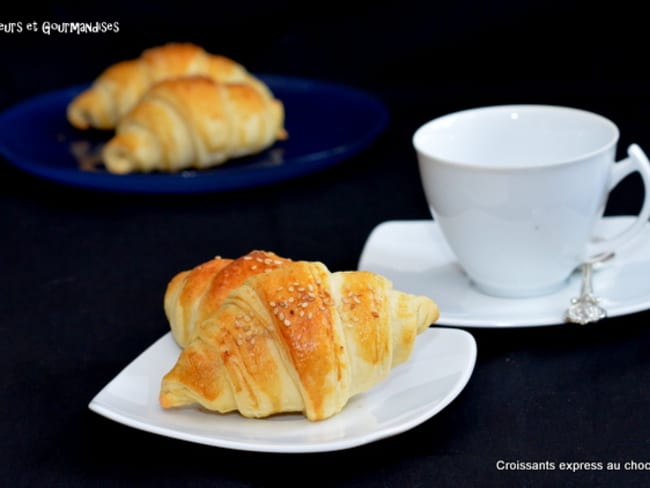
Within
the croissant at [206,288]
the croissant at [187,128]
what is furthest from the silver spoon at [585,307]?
the croissant at [187,128]

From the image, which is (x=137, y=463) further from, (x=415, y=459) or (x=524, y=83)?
(x=524, y=83)

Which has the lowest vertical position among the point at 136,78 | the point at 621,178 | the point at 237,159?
the point at 237,159

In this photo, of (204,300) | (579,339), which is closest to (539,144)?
(579,339)

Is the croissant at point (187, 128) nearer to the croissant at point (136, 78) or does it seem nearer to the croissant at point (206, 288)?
the croissant at point (136, 78)

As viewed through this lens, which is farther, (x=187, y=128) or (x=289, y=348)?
(x=187, y=128)

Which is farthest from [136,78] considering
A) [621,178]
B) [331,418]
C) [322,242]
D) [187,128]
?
[331,418]

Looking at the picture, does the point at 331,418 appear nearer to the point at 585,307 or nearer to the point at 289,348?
the point at 289,348
